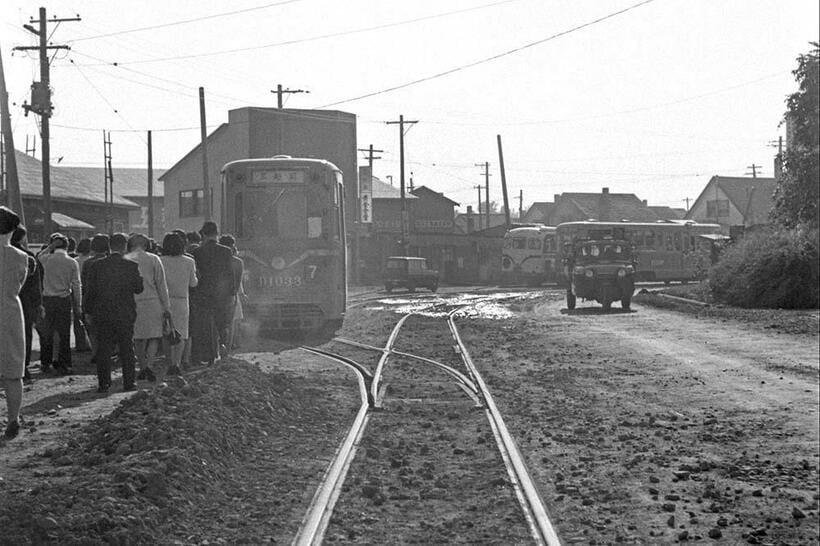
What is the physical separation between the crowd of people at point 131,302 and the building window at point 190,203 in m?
51.5

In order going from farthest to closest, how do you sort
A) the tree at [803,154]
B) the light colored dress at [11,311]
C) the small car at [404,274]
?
1. the small car at [404,274]
2. the tree at [803,154]
3. the light colored dress at [11,311]

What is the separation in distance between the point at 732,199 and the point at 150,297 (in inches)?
3606

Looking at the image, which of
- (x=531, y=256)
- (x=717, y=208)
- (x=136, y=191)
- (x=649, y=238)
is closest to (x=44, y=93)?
(x=531, y=256)

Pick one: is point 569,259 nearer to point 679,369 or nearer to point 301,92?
point 679,369

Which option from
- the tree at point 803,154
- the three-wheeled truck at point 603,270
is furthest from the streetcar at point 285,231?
the tree at point 803,154

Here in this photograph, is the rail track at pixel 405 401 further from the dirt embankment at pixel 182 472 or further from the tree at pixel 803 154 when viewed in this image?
the tree at pixel 803 154

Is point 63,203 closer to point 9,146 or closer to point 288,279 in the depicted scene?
point 9,146

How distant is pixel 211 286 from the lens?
44.5 feet

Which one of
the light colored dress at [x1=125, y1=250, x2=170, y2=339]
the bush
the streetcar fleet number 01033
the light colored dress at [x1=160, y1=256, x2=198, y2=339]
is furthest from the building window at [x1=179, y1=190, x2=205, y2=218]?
the light colored dress at [x1=125, y1=250, x2=170, y2=339]

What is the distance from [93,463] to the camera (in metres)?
8.13

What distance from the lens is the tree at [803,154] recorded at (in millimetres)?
33156

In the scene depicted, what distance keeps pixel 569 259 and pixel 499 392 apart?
60.0ft

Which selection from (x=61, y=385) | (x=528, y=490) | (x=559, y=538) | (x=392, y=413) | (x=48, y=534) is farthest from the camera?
(x=61, y=385)

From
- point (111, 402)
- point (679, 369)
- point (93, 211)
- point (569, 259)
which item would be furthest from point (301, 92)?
point (111, 402)
